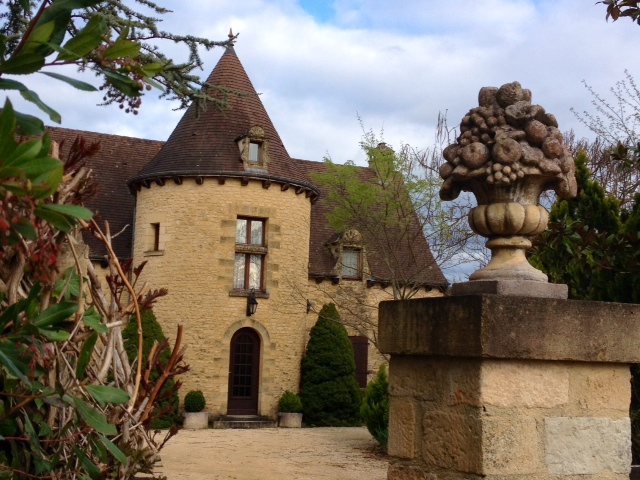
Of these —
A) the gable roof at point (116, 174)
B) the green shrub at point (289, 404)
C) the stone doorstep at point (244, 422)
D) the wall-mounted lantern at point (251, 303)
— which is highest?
the gable roof at point (116, 174)

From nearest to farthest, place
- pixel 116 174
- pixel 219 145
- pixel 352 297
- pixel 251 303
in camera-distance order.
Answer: pixel 251 303 → pixel 219 145 → pixel 352 297 → pixel 116 174

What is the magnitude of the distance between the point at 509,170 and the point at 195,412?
54.4ft

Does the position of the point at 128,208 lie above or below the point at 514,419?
above

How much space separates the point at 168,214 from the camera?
19859 mm

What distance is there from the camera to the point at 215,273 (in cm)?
1967

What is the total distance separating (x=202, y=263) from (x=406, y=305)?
1637cm

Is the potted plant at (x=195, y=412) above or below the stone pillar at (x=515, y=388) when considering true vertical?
below

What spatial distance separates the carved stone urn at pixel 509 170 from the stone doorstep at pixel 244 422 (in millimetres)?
16259

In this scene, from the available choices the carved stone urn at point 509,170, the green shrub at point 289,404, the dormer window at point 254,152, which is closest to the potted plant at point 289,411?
the green shrub at point 289,404

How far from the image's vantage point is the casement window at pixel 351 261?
2231cm

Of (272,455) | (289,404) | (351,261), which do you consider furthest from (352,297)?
(272,455)

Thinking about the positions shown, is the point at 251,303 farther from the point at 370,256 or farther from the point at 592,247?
the point at 592,247

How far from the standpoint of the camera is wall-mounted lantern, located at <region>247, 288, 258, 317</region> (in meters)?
19.8

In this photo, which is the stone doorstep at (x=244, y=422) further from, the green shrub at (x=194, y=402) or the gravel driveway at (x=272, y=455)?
the gravel driveway at (x=272, y=455)
